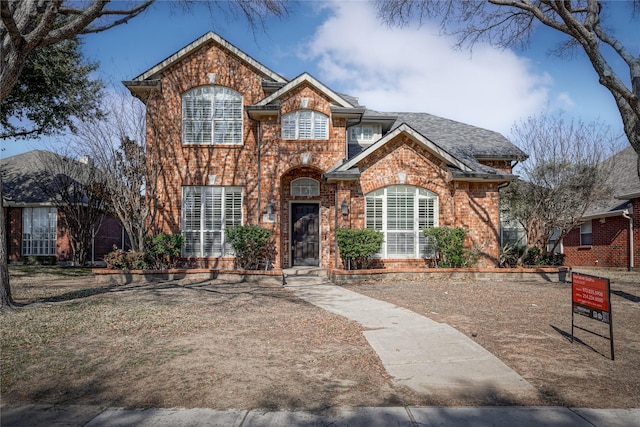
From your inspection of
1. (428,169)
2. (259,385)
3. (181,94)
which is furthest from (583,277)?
(181,94)

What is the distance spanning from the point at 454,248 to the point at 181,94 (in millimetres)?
10962

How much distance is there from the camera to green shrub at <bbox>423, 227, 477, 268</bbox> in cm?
1407

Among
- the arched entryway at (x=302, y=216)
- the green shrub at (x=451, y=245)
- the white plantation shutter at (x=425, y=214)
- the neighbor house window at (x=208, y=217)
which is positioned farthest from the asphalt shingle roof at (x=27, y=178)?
the green shrub at (x=451, y=245)

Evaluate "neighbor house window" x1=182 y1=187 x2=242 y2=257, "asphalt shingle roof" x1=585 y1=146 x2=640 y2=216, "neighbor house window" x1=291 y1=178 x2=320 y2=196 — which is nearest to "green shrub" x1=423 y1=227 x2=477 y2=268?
"neighbor house window" x1=291 y1=178 x2=320 y2=196

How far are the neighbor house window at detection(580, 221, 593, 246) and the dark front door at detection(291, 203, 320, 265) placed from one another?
14764 mm

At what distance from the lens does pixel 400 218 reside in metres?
14.9

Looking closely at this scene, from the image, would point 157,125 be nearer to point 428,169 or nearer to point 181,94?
point 181,94

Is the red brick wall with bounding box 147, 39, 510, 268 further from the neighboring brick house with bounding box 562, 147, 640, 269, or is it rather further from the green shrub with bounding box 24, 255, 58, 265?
the green shrub with bounding box 24, 255, 58, 265

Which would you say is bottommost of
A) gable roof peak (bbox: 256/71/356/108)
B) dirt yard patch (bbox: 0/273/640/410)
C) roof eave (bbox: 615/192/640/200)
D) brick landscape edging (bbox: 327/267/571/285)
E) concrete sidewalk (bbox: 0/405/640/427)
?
concrete sidewalk (bbox: 0/405/640/427)

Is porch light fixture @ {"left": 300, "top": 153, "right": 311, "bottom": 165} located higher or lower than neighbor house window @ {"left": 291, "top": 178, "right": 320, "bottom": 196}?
higher

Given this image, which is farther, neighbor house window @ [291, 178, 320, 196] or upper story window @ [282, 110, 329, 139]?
neighbor house window @ [291, 178, 320, 196]

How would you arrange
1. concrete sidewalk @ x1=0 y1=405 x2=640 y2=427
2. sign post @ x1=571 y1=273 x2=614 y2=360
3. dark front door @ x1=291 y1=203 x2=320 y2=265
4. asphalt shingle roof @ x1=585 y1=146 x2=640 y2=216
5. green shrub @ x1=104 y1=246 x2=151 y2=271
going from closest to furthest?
concrete sidewalk @ x1=0 y1=405 x2=640 y2=427 → sign post @ x1=571 y1=273 x2=614 y2=360 → green shrub @ x1=104 y1=246 x2=151 y2=271 → dark front door @ x1=291 y1=203 x2=320 y2=265 → asphalt shingle roof @ x1=585 y1=146 x2=640 y2=216

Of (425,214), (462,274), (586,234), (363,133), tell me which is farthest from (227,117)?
(586,234)

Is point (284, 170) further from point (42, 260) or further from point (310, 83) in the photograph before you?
point (42, 260)
